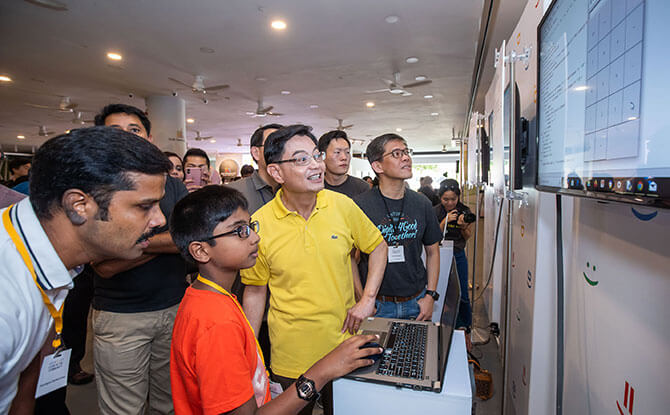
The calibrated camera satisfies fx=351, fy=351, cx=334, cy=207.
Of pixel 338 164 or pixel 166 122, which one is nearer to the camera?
pixel 338 164

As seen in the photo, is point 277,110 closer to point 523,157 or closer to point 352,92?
point 352,92

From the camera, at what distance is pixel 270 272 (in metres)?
1.47

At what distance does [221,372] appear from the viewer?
90cm

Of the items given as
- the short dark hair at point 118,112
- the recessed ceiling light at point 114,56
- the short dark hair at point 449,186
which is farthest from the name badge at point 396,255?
the recessed ceiling light at point 114,56

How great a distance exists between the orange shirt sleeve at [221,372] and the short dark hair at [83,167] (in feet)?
1.33

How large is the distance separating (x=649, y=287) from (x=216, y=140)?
56.1 ft

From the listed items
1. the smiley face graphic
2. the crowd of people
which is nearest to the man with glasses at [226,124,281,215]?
the crowd of people

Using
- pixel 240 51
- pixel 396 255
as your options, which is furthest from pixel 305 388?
pixel 240 51

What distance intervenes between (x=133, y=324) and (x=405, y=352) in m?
1.20

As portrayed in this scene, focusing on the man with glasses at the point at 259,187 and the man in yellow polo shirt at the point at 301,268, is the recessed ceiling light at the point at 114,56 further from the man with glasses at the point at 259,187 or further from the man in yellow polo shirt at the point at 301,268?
the man in yellow polo shirt at the point at 301,268

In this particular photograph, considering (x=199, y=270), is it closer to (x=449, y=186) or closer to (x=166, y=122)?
(x=449, y=186)

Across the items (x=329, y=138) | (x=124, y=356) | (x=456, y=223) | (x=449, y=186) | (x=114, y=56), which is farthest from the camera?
(x=114, y=56)

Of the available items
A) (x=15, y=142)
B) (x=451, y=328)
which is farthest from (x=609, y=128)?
(x=15, y=142)

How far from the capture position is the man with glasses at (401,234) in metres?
2.03
